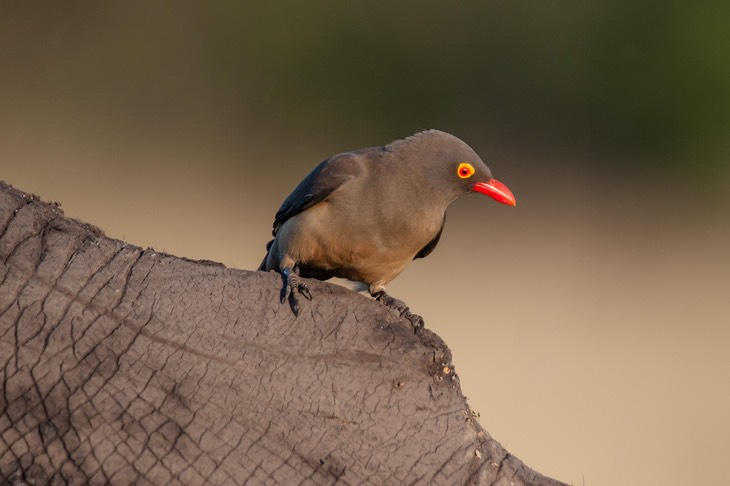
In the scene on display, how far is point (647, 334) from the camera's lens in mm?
9688

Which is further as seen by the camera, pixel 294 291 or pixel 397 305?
pixel 397 305

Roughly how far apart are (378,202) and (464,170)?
1.49 ft

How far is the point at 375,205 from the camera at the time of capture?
5.76 m

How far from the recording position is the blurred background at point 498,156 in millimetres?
9070

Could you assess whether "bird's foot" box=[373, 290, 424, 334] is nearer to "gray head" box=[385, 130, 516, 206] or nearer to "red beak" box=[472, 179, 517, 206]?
"gray head" box=[385, 130, 516, 206]

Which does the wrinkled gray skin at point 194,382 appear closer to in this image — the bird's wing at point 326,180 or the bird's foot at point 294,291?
the bird's foot at point 294,291

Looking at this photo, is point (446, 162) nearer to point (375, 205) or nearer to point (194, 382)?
point (375, 205)

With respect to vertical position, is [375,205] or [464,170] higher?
[464,170]

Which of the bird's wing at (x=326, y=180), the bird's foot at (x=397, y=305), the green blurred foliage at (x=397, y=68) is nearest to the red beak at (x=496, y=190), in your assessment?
the bird's wing at (x=326, y=180)

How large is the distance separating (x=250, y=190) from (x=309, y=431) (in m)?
8.25

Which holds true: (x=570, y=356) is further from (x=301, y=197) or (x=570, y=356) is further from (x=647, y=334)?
(x=301, y=197)

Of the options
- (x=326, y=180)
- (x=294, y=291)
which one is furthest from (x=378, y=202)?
(x=294, y=291)

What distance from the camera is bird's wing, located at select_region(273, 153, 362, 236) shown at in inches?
229

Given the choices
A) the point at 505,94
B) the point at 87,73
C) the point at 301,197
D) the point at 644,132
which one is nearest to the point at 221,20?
the point at 87,73
